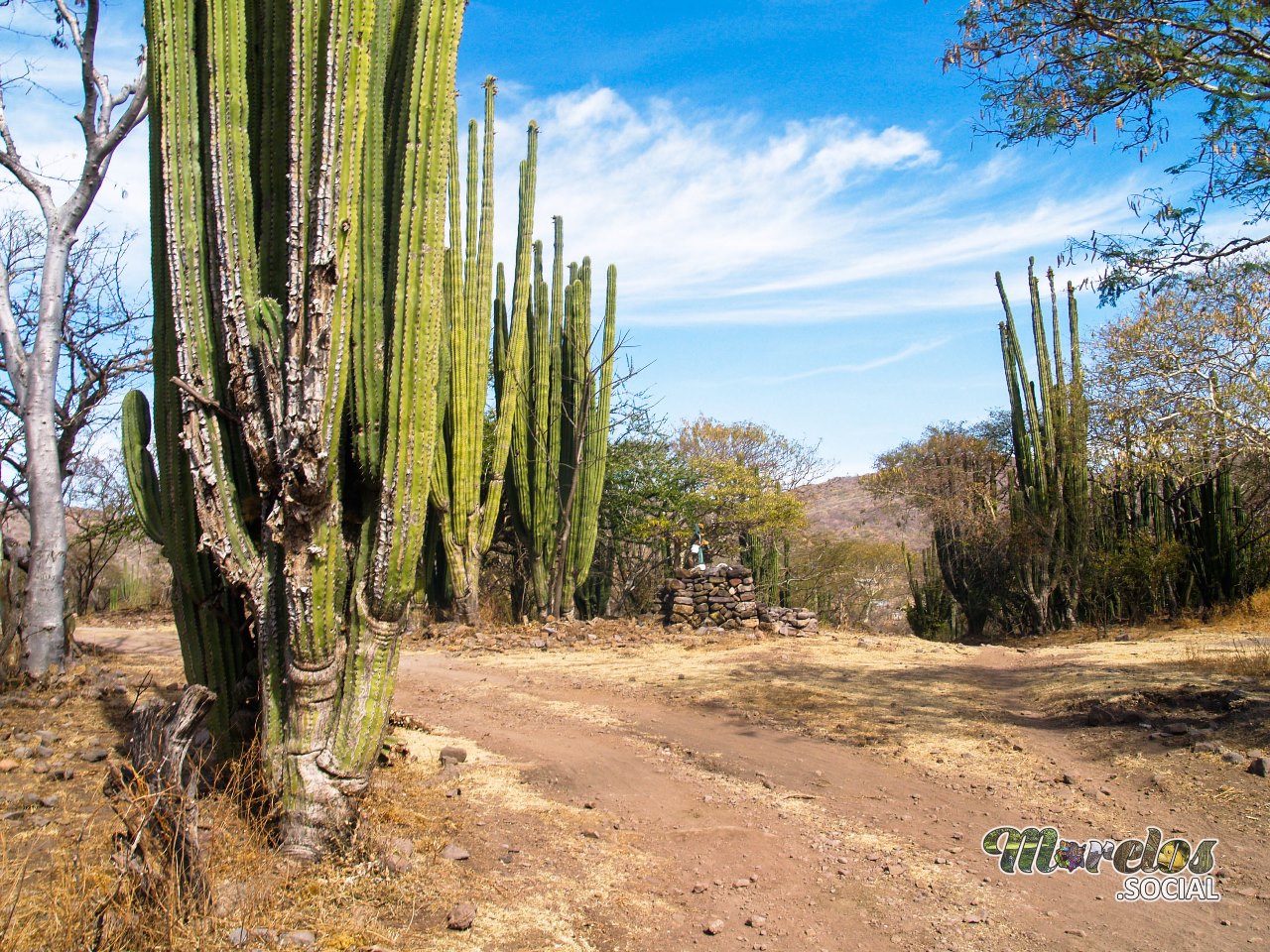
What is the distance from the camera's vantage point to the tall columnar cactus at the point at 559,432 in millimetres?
14523

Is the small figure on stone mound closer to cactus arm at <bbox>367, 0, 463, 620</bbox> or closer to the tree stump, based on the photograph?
cactus arm at <bbox>367, 0, 463, 620</bbox>

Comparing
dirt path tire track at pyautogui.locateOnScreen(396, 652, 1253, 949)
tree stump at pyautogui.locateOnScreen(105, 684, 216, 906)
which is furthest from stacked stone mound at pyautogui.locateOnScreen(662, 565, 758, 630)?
tree stump at pyautogui.locateOnScreen(105, 684, 216, 906)

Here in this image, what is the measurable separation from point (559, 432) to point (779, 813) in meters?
10.5

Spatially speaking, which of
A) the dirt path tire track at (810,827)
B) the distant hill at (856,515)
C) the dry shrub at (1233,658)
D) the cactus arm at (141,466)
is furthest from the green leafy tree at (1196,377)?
the distant hill at (856,515)

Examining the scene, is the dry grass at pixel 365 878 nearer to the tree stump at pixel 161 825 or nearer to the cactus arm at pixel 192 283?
the tree stump at pixel 161 825

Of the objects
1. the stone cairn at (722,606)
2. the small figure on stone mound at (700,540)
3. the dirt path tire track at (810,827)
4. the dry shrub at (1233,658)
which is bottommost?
the dirt path tire track at (810,827)

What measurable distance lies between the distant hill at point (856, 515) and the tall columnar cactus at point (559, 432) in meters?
16.5

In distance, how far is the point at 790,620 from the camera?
14.1m

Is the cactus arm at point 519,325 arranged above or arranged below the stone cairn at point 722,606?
above

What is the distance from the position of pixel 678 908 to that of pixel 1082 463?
610 inches

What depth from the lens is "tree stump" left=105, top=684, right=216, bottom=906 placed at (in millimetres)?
3035

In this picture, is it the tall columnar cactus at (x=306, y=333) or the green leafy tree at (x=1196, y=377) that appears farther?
the green leafy tree at (x=1196, y=377)

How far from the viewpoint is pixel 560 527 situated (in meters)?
14.6

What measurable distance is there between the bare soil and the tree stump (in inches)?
7.4
